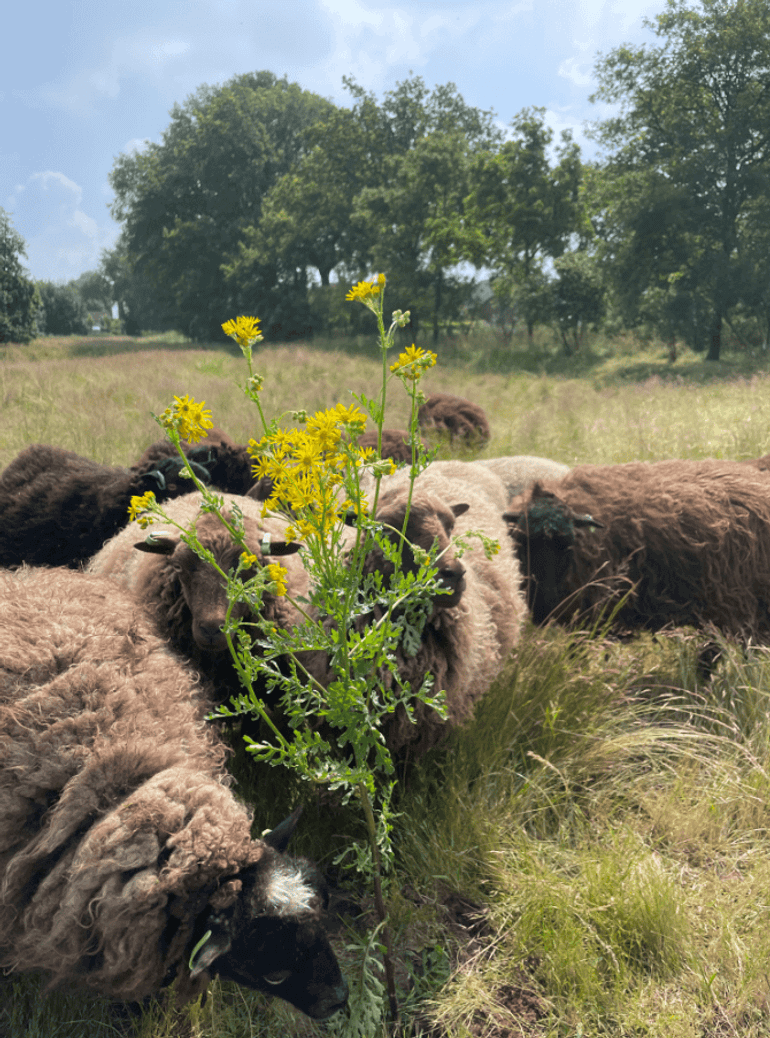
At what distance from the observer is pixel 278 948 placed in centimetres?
174

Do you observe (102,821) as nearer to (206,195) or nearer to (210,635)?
(210,635)

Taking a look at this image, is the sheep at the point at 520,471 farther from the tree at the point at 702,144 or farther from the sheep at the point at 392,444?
the tree at the point at 702,144

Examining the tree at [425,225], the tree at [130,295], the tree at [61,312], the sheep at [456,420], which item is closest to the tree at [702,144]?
the tree at [425,225]

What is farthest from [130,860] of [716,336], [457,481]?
[716,336]

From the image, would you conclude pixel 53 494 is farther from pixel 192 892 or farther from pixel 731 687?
pixel 731 687

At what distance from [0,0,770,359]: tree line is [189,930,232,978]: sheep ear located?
31.3m

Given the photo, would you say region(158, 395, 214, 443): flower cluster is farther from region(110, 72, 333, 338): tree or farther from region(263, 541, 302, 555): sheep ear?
region(110, 72, 333, 338): tree

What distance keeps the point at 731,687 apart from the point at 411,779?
253cm

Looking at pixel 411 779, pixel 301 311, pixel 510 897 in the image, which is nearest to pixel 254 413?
pixel 411 779

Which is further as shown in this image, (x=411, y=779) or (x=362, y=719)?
(x=411, y=779)

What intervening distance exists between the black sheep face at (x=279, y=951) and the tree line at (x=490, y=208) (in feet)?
102

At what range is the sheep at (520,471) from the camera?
6394mm

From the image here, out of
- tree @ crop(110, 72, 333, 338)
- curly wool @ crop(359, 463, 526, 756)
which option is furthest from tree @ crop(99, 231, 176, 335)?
curly wool @ crop(359, 463, 526, 756)

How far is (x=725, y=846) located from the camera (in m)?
2.98
